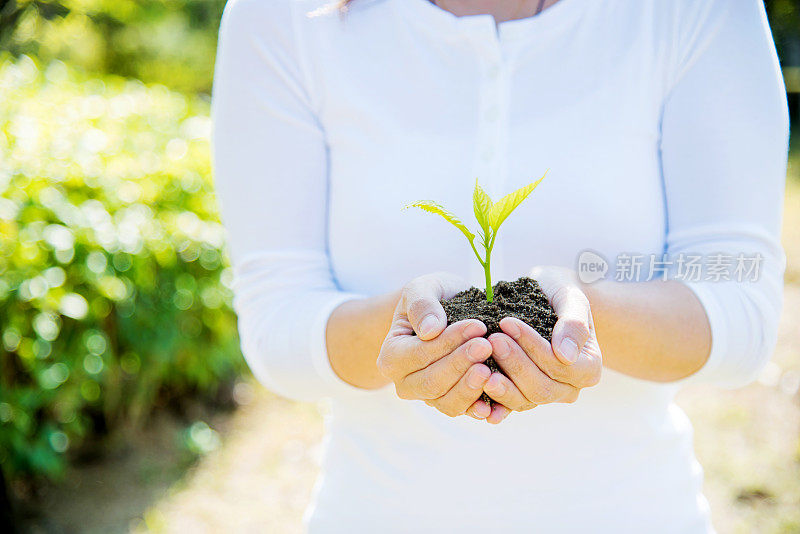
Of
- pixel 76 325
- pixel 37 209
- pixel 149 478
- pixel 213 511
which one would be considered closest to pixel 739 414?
pixel 213 511

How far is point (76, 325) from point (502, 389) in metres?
2.77

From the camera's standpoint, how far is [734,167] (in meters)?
1.33

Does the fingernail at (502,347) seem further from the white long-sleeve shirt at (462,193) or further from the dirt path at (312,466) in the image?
the dirt path at (312,466)

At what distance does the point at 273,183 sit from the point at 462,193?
37 cm

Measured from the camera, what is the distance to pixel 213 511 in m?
3.63

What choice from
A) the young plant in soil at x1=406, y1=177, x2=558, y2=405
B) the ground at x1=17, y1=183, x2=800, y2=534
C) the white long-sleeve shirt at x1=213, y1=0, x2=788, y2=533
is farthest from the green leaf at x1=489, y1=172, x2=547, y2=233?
the ground at x1=17, y1=183, x2=800, y2=534

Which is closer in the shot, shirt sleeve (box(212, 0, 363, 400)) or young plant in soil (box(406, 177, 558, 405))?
young plant in soil (box(406, 177, 558, 405))

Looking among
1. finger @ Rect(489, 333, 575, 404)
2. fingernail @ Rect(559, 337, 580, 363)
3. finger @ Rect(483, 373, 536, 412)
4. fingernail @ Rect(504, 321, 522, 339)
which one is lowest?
finger @ Rect(483, 373, 536, 412)

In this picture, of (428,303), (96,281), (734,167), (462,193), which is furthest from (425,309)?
(96,281)

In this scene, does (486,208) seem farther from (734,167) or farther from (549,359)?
(734,167)

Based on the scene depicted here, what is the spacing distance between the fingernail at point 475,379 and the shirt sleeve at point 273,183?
42 centimetres

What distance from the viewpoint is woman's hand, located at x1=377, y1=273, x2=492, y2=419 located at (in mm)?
1073

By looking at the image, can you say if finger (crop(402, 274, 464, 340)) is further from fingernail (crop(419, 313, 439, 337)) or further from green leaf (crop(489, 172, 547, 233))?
green leaf (crop(489, 172, 547, 233))

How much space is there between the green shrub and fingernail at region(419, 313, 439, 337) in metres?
2.42
